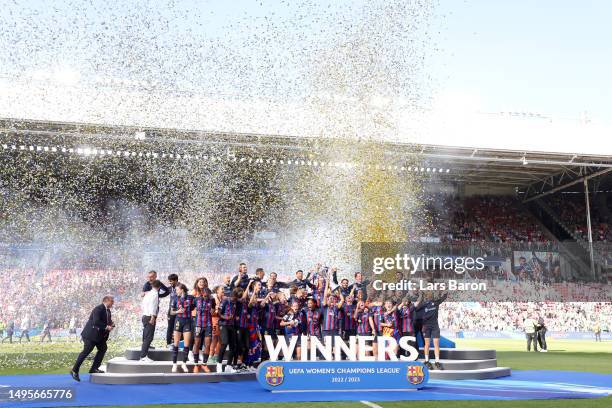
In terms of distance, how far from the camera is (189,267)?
25016 millimetres

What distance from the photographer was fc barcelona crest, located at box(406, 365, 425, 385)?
955 centimetres

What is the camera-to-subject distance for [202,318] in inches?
426

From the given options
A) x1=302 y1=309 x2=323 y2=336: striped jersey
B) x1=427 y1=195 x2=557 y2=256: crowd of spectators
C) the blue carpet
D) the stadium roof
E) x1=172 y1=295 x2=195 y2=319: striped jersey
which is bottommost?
the blue carpet

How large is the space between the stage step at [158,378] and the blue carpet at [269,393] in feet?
0.77

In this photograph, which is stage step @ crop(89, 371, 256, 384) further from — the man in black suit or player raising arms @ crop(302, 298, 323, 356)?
player raising arms @ crop(302, 298, 323, 356)

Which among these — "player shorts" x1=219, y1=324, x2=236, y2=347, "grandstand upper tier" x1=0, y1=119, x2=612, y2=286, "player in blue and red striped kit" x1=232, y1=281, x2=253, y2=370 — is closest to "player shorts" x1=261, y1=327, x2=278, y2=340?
"player in blue and red striped kit" x1=232, y1=281, x2=253, y2=370

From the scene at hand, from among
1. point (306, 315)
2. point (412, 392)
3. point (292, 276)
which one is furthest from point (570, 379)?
point (292, 276)

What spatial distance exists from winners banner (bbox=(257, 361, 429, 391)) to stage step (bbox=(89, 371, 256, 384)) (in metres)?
1.63

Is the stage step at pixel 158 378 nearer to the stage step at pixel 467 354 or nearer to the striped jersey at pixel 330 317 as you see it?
the striped jersey at pixel 330 317

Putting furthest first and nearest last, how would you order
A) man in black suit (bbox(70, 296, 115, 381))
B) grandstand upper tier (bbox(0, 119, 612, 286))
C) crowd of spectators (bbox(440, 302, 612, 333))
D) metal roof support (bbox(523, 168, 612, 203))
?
metal roof support (bbox(523, 168, 612, 203)) < crowd of spectators (bbox(440, 302, 612, 333)) < grandstand upper tier (bbox(0, 119, 612, 286)) < man in black suit (bbox(70, 296, 115, 381))

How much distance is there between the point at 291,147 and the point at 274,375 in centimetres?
1659

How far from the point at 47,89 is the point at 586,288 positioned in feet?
74.9

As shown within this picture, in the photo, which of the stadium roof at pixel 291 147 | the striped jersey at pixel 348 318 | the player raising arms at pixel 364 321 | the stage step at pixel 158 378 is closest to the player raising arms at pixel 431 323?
the player raising arms at pixel 364 321

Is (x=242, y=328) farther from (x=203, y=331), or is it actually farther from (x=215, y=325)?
(x=203, y=331)
